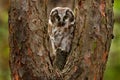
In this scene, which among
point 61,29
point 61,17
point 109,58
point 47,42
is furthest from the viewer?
point 109,58

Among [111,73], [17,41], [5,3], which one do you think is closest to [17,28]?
[17,41]

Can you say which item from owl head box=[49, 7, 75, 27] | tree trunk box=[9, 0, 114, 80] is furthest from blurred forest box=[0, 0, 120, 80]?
tree trunk box=[9, 0, 114, 80]

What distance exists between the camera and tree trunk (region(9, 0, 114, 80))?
397cm

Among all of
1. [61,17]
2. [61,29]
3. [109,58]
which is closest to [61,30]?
[61,29]

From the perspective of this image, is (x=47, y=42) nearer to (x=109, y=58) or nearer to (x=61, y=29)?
(x=61, y=29)

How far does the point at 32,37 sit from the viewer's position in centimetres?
400

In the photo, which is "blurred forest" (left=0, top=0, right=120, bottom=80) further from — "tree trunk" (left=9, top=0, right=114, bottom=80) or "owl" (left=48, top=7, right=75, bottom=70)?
"tree trunk" (left=9, top=0, right=114, bottom=80)

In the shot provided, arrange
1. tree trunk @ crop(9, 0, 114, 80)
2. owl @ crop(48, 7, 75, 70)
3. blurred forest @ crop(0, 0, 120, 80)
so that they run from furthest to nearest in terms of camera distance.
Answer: blurred forest @ crop(0, 0, 120, 80) → owl @ crop(48, 7, 75, 70) → tree trunk @ crop(9, 0, 114, 80)

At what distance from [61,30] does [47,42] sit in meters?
1.42

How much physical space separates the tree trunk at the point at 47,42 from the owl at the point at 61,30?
1.86 feet

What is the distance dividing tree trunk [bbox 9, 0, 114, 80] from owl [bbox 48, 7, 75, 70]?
1.86 feet

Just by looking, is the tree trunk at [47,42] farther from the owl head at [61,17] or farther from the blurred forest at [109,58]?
the blurred forest at [109,58]

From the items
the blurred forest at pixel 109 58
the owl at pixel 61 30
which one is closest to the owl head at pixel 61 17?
the owl at pixel 61 30

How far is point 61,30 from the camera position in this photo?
18.0 ft
